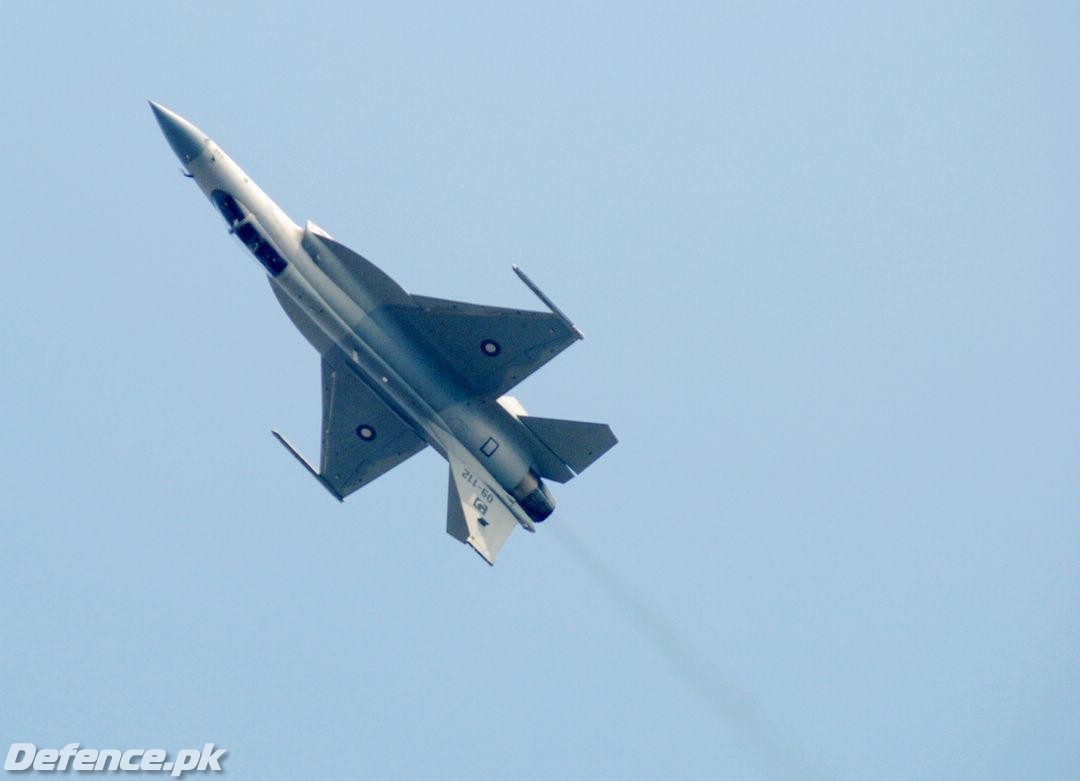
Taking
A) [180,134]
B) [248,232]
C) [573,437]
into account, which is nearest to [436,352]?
[573,437]

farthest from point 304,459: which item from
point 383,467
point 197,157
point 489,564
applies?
point 197,157

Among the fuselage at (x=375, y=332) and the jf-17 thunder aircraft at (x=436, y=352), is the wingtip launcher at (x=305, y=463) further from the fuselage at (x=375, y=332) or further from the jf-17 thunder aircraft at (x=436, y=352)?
Result: the fuselage at (x=375, y=332)

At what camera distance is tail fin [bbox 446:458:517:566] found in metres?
35.3

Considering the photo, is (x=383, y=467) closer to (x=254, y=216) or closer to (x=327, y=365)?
(x=327, y=365)

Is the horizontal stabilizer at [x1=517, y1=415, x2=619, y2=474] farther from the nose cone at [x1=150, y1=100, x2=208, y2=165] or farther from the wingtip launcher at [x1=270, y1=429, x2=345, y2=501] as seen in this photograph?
the nose cone at [x1=150, y1=100, x2=208, y2=165]

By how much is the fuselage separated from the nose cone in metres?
0.02

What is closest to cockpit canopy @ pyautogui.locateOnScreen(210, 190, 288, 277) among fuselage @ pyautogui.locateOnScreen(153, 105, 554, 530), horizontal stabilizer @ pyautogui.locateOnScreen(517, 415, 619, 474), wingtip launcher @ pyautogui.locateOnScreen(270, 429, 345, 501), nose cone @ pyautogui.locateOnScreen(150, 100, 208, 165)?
fuselage @ pyautogui.locateOnScreen(153, 105, 554, 530)

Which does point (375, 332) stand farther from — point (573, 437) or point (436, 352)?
point (573, 437)

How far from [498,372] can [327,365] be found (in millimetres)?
4286

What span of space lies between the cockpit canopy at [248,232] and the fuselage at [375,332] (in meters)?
0.02

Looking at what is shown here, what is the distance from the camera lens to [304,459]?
36938 millimetres

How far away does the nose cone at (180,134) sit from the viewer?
33.6 meters

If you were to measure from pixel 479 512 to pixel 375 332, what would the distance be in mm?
4830

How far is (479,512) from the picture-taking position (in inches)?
1396
